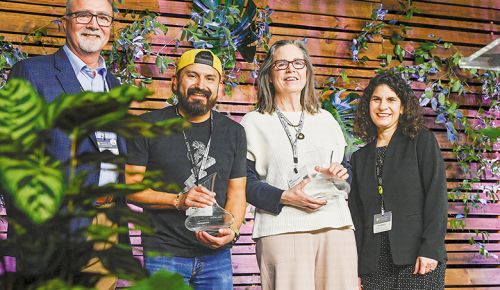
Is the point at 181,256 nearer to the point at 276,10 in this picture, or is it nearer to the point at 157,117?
the point at 157,117

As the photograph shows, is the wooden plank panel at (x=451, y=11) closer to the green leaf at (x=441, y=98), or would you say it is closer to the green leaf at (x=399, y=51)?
the green leaf at (x=399, y=51)

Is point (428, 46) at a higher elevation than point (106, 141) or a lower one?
higher

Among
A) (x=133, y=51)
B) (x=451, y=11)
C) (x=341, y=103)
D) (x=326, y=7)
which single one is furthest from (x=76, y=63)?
(x=451, y=11)

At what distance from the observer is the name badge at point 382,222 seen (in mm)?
3352

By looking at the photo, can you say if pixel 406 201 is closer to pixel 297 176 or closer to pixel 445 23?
pixel 297 176

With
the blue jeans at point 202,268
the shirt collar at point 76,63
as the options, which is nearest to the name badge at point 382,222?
the blue jeans at point 202,268

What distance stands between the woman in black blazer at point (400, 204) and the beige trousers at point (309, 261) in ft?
0.99

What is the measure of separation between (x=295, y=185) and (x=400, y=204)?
60cm

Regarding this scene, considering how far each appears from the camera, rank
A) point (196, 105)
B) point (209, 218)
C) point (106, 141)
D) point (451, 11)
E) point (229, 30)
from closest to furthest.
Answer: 1. point (106, 141)
2. point (209, 218)
3. point (196, 105)
4. point (229, 30)
5. point (451, 11)

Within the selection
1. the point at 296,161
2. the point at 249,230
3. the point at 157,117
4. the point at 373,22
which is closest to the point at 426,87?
the point at 373,22

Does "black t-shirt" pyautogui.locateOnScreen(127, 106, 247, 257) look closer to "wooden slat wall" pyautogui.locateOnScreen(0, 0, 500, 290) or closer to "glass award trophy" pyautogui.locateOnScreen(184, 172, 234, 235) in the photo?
"glass award trophy" pyautogui.locateOnScreen(184, 172, 234, 235)

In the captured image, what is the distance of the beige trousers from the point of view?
3012 mm

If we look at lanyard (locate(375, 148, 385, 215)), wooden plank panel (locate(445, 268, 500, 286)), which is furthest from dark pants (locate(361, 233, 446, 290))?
wooden plank panel (locate(445, 268, 500, 286))

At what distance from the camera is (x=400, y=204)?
3402 mm
